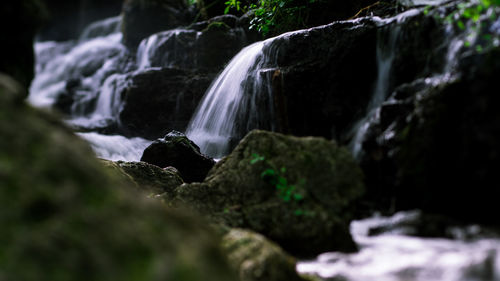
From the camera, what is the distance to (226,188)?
4293 millimetres

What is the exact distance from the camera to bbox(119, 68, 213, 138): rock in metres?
10.4

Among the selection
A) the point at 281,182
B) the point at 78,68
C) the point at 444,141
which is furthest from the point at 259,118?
the point at 78,68

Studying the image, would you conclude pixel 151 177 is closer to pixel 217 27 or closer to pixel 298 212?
pixel 298 212

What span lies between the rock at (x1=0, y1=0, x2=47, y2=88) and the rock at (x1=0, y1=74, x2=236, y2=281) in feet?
4.11

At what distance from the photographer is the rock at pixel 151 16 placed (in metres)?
15.0

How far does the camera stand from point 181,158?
7184 millimetres

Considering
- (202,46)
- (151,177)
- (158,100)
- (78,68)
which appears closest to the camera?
(151,177)

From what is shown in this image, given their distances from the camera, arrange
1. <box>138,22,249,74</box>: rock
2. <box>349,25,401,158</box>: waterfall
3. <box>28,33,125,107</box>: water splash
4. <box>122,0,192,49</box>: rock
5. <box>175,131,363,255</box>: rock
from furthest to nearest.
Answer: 1. <box>28,33,125,107</box>: water splash
2. <box>122,0,192,49</box>: rock
3. <box>138,22,249,74</box>: rock
4. <box>349,25,401,158</box>: waterfall
5. <box>175,131,363,255</box>: rock

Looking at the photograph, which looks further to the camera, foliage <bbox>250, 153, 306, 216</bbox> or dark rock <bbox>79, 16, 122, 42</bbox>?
dark rock <bbox>79, 16, 122, 42</bbox>

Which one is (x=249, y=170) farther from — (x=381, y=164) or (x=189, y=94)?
(x=189, y=94)

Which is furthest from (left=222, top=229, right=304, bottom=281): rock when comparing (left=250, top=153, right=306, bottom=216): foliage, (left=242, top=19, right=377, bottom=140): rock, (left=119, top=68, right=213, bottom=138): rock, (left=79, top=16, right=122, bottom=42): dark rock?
(left=79, top=16, right=122, bottom=42): dark rock

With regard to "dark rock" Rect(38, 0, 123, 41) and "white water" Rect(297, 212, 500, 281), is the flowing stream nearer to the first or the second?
"white water" Rect(297, 212, 500, 281)

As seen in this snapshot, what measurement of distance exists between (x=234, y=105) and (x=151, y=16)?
9.51 m

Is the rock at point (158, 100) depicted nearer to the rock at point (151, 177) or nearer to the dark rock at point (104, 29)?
the rock at point (151, 177)
